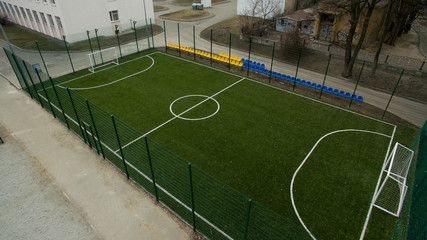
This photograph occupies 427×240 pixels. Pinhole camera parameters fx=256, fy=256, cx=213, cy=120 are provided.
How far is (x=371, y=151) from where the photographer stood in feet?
37.5

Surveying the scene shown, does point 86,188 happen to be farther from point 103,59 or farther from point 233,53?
point 233,53

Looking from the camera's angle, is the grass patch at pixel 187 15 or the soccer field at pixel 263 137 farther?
the grass patch at pixel 187 15

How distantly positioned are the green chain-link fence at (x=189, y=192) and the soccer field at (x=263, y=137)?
32 cm

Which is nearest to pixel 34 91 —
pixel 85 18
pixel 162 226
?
pixel 162 226

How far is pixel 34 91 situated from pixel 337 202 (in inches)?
660

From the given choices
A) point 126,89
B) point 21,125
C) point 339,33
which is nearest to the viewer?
point 21,125

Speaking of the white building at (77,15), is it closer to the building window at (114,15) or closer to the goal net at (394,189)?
the building window at (114,15)

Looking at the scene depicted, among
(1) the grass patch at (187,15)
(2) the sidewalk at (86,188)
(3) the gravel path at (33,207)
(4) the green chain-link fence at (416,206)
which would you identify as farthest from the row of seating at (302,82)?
(1) the grass patch at (187,15)

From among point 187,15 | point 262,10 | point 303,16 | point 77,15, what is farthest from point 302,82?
point 187,15

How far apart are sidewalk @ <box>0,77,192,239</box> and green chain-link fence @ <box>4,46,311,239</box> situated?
402 millimetres

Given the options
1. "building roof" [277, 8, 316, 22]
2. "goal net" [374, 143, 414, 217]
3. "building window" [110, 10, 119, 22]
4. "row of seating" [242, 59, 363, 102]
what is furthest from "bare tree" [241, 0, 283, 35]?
"goal net" [374, 143, 414, 217]

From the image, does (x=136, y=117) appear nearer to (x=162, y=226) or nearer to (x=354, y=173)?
(x=162, y=226)

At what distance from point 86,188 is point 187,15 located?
33.2 meters

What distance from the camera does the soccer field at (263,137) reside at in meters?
9.15
